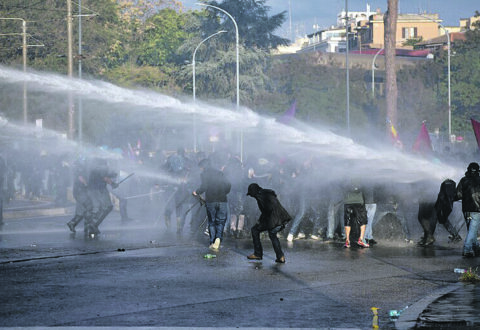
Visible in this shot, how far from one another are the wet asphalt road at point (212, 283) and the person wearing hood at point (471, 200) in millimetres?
337

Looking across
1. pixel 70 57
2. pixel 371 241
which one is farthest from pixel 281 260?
pixel 70 57

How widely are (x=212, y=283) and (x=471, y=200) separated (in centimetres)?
540

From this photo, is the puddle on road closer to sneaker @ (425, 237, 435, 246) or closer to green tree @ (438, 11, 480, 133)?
sneaker @ (425, 237, 435, 246)

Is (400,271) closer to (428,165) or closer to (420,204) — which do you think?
(420,204)

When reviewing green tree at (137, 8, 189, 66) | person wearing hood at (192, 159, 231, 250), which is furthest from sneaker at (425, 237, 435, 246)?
green tree at (137, 8, 189, 66)

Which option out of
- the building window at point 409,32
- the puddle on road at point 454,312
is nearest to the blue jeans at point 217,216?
the puddle on road at point 454,312

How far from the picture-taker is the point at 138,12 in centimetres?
8925

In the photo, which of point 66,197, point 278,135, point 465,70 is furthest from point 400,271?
point 465,70

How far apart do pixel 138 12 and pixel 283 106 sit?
105 feet

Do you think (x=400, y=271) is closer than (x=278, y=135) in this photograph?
Yes

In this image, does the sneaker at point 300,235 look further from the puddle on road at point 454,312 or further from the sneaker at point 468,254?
the puddle on road at point 454,312

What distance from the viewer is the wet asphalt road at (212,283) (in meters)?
10.2

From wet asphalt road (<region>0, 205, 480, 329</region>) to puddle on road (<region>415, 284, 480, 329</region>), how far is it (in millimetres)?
177

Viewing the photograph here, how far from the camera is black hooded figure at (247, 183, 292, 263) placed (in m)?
15.4
